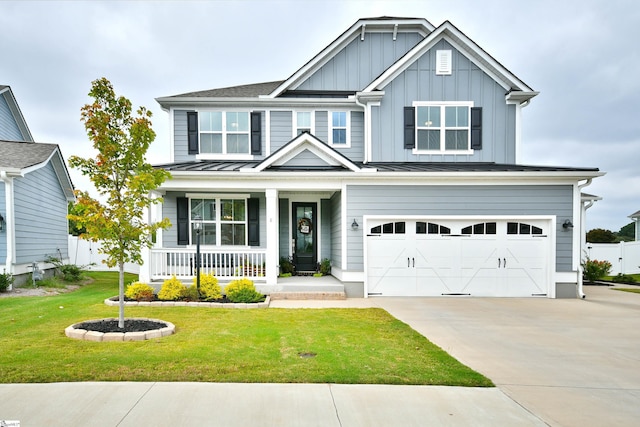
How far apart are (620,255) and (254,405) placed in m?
21.6

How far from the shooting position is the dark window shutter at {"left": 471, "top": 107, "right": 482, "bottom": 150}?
12.4 m

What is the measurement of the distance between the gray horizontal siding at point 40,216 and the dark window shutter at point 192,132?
18.0ft

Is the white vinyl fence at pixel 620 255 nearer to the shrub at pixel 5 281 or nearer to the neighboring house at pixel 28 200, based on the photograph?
the shrub at pixel 5 281

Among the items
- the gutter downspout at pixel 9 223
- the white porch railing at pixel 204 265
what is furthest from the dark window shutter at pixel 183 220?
the gutter downspout at pixel 9 223

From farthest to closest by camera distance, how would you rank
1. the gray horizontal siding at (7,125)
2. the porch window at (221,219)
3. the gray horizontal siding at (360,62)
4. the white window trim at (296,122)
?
the gray horizontal siding at (7,125)
the gray horizontal siding at (360,62)
the white window trim at (296,122)
the porch window at (221,219)

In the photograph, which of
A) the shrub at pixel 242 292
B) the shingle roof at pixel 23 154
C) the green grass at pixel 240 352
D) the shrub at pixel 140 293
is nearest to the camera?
the green grass at pixel 240 352

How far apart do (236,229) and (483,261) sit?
26.1 ft

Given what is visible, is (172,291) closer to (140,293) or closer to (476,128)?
(140,293)

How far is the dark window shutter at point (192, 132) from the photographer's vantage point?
1277 centimetres

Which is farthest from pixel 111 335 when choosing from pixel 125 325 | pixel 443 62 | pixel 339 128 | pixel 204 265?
pixel 443 62

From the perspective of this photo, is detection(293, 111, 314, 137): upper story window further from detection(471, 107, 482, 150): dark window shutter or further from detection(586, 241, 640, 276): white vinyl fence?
detection(586, 241, 640, 276): white vinyl fence

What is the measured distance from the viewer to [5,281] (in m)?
10.4

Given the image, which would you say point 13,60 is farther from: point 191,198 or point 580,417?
point 580,417

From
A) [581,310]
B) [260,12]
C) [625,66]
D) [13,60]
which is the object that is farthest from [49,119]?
[625,66]
